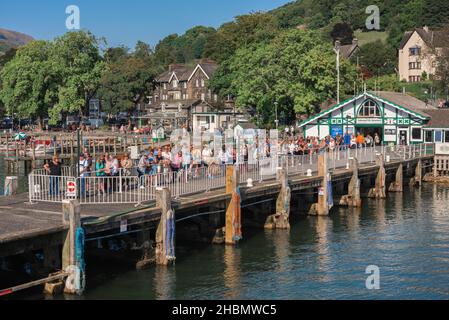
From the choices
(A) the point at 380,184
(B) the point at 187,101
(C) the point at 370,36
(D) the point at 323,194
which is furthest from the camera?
→ (C) the point at 370,36

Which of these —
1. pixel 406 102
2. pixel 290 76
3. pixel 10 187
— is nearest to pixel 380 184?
pixel 406 102

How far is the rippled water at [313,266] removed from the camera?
76.7 ft

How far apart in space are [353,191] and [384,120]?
20.2 meters

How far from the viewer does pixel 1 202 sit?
27.3 metres

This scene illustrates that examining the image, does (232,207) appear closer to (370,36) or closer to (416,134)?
(416,134)

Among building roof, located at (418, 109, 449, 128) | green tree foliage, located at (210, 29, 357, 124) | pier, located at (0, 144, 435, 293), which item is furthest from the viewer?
green tree foliage, located at (210, 29, 357, 124)

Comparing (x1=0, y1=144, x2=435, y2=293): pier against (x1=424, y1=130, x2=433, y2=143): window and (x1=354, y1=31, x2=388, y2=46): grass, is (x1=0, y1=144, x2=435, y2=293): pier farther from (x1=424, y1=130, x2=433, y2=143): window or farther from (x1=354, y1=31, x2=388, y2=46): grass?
(x1=354, y1=31, x2=388, y2=46): grass

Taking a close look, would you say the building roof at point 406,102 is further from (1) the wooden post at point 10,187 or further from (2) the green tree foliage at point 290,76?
(1) the wooden post at point 10,187

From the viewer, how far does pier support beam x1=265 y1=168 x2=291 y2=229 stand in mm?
33062

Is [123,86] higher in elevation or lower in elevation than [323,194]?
higher

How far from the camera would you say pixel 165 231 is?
25.2 m

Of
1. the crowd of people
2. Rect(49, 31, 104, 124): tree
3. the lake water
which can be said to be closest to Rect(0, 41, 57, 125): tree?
Rect(49, 31, 104, 124): tree

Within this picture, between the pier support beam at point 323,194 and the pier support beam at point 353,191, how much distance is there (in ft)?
10.6

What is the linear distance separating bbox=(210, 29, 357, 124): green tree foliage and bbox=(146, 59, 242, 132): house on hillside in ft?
64.6
